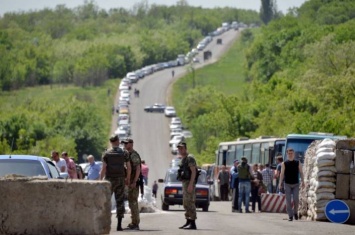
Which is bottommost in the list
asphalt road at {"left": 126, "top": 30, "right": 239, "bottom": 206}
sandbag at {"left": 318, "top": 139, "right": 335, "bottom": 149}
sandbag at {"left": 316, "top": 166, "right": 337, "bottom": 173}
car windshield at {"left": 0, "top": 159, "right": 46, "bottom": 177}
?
asphalt road at {"left": 126, "top": 30, "right": 239, "bottom": 206}

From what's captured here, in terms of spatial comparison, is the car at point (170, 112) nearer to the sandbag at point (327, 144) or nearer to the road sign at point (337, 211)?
the sandbag at point (327, 144)

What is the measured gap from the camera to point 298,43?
15838cm

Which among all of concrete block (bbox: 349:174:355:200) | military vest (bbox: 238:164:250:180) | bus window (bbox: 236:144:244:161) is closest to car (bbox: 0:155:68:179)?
concrete block (bbox: 349:174:355:200)

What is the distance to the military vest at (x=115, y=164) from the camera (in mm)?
26078

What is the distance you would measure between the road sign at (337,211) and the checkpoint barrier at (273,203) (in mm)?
8753

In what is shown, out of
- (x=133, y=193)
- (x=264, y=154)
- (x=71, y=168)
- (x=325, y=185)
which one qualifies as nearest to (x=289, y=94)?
A: (x=264, y=154)

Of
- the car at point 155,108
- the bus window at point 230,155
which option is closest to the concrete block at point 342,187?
the bus window at point 230,155

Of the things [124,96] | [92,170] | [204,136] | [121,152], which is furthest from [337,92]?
[124,96]

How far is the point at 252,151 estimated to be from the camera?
183 ft

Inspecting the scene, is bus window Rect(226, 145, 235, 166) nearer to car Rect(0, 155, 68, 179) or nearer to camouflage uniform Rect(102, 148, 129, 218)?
camouflage uniform Rect(102, 148, 129, 218)

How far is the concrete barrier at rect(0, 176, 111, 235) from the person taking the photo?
2288cm

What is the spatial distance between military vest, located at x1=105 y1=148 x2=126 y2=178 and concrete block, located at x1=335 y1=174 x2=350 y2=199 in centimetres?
855

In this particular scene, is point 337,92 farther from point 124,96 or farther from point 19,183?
point 124,96

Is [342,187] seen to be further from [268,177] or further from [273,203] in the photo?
[268,177]
